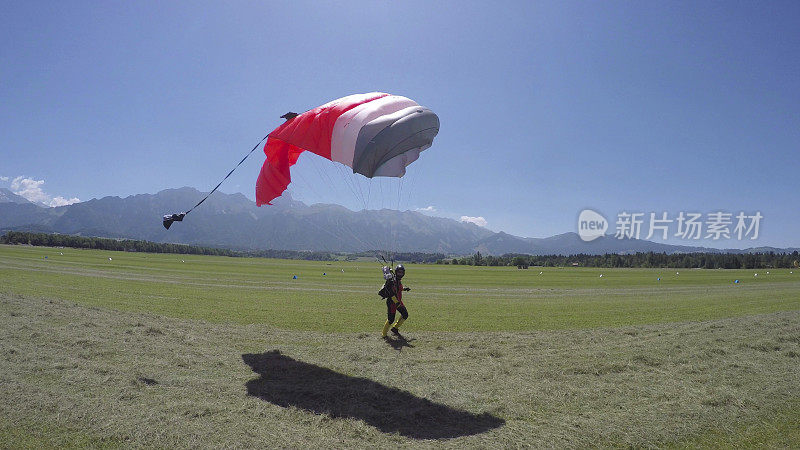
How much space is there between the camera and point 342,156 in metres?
9.06

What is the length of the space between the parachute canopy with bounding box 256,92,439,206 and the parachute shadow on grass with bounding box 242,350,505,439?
453 centimetres

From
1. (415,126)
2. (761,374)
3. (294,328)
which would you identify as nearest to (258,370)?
(294,328)

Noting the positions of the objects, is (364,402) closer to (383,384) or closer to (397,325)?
(383,384)

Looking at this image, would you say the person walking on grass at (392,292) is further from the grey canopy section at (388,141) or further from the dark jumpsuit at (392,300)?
the grey canopy section at (388,141)

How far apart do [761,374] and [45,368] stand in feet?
47.8

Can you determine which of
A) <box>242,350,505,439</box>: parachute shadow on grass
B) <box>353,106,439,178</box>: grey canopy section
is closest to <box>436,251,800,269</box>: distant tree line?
<box>353,106,439,178</box>: grey canopy section

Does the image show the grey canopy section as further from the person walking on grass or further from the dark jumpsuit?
the dark jumpsuit

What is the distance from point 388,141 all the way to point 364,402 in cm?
533

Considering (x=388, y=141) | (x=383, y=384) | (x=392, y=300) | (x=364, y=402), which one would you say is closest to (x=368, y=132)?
(x=388, y=141)

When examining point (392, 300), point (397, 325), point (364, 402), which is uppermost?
point (392, 300)

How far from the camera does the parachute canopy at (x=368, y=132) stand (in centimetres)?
869

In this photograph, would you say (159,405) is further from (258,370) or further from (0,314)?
(0,314)

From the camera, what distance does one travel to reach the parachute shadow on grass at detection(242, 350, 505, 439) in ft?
19.9

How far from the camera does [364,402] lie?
6.98 m
